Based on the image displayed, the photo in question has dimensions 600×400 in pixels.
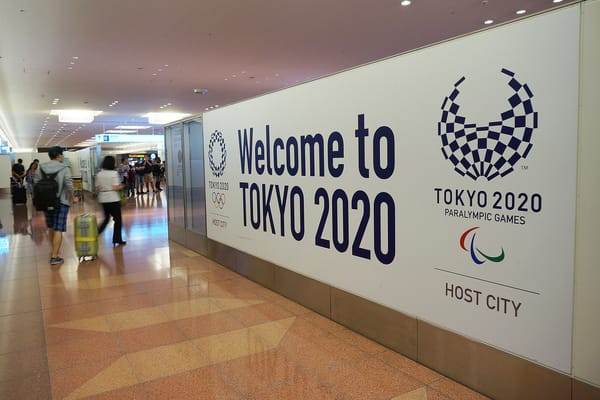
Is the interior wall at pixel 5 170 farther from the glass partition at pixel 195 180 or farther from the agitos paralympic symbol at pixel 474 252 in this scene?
the agitos paralympic symbol at pixel 474 252

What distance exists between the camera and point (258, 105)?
582 centimetres

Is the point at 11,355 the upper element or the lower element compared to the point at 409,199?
lower

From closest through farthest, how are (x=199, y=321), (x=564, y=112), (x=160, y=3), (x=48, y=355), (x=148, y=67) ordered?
(x=564, y=112) < (x=48, y=355) < (x=199, y=321) < (x=160, y=3) < (x=148, y=67)

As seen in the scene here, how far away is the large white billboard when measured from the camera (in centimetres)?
264

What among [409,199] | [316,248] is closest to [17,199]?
[316,248]

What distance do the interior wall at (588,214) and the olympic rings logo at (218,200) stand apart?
5.26 metres

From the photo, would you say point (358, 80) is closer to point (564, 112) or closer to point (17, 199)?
point (564, 112)

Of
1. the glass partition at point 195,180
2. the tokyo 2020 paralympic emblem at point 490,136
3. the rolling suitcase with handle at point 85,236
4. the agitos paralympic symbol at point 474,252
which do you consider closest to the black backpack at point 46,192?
the rolling suitcase with handle at point 85,236

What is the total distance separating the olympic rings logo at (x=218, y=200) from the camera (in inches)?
276

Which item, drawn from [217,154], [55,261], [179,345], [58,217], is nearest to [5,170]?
[55,261]

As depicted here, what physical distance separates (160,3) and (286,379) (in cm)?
835

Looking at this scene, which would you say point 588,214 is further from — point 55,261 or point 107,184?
point 107,184

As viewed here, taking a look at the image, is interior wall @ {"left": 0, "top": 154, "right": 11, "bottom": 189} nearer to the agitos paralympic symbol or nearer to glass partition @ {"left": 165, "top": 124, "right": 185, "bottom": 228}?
glass partition @ {"left": 165, "top": 124, "right": 185, "bottom": 228}

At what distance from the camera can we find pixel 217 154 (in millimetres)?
7098
